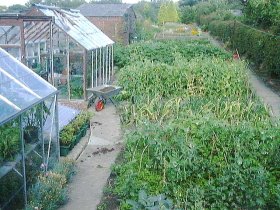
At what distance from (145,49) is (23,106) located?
50.4ft

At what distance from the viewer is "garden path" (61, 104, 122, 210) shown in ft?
22.7

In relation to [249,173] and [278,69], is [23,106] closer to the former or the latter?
[249,173]

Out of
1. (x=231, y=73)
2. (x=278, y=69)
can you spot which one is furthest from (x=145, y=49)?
(x=231, y=73)

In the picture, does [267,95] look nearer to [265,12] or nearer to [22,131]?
[265,12]

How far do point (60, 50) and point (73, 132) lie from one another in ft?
17.0

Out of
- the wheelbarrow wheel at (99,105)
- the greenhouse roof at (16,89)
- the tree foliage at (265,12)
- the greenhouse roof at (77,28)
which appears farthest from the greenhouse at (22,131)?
the tree foliage at (265,12)

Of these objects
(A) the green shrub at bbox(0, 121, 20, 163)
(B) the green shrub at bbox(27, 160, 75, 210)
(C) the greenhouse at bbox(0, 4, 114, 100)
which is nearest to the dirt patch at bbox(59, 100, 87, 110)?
(C) the greenhouse at bbox(0, 4, 114, 100)

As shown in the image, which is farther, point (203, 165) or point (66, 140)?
point (66, 140)

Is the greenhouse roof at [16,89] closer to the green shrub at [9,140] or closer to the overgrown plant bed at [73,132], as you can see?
the green shrub at [9,140]

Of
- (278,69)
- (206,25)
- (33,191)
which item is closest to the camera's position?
(33,191)

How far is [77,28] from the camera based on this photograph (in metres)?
14.1

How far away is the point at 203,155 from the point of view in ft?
21.4

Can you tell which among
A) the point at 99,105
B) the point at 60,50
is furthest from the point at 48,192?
the point at 60,50

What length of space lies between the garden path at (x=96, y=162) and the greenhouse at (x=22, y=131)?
691 mm
